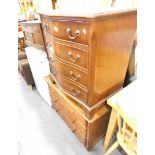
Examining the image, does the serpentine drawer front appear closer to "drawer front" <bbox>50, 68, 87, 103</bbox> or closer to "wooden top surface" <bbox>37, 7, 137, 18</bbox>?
"drawer front" <bbox>50, 68, 87, 103</bbox>

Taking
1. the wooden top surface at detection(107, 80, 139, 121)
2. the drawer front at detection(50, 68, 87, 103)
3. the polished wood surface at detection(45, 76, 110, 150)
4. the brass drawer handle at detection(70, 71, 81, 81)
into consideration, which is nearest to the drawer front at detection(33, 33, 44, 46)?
the polished wood surface at detection(45, 76, 110, 150)

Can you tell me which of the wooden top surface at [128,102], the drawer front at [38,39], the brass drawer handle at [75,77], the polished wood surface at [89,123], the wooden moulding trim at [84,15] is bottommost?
the polished wood surface at [89,123]

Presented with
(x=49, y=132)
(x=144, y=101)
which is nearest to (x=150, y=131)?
(x=144, y=101)

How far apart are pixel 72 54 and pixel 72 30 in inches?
6.0

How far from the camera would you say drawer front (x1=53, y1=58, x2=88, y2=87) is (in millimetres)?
914

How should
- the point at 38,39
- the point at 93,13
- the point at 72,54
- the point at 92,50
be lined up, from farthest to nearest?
the point at 38,39
the point at 72,54
the point at 92,50
the point at 93,13

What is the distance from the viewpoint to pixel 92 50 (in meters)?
0.77

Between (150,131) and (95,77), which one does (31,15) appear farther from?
(150,131)

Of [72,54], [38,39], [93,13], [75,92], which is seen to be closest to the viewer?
[93,13]

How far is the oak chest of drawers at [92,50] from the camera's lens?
0.75 meters

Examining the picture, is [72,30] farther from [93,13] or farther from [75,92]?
[75,92]

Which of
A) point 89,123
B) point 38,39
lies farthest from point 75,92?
point 38,39

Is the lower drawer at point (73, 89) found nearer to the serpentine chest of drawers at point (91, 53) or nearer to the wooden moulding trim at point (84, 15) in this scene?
the serpentine chest of drawers at point (91, 53)

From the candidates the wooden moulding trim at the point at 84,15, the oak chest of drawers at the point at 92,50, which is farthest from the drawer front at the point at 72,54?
the wooden moulding trim at the point at 84,15
